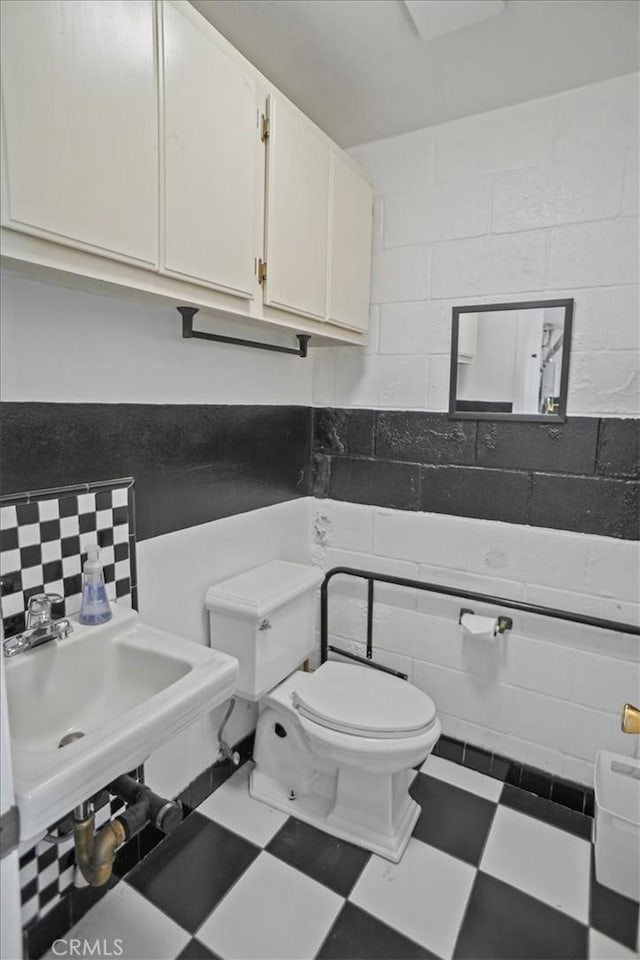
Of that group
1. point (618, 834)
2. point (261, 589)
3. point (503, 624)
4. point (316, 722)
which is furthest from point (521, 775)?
point (261, 589)

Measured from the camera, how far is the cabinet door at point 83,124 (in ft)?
2.87

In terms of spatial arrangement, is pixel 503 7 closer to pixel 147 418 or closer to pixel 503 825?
pixel 147 418

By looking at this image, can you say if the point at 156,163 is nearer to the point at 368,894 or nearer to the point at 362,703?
the point at 362,703

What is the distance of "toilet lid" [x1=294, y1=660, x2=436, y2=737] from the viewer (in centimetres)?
156

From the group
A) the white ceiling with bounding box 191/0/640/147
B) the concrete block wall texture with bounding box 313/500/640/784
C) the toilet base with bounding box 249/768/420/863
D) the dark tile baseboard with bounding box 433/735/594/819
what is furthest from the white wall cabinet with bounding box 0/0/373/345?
the dark tile baseboard with bounding box 433/735/594/819

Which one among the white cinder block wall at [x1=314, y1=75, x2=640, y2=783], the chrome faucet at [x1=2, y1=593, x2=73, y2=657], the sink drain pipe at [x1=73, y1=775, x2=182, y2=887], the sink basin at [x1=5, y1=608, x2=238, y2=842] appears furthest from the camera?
the white cinder block wall at [x1=314, y1=75, x2=640, y2=783]

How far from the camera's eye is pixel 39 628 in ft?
3.97

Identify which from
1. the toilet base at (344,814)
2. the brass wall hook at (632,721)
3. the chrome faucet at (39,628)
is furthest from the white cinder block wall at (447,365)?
the chrome faucet at (39,628)

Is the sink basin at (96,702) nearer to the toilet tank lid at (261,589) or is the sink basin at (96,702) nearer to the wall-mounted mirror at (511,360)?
the toilet tank lid at (261,589)

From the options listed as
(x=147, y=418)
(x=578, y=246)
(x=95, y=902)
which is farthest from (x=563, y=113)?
(x=95, y=902)

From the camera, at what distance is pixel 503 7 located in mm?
1292

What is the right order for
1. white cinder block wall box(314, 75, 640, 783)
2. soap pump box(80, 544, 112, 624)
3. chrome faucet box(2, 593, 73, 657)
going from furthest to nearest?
white cinder block wall box(314, 75, 640, 783) < soap pump box(80, 544, 112, 624) < chrome faucet box(2, 593, 73, 657)

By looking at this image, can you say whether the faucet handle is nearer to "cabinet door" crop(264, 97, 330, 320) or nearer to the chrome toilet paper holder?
"cabinet door" crop(264, 97, 330, 320)

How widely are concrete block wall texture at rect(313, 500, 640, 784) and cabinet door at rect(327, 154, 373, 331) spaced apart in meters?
0.82
